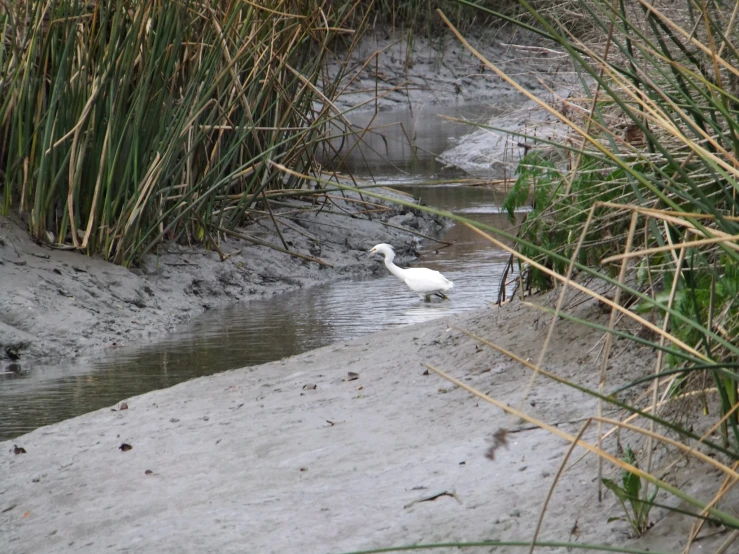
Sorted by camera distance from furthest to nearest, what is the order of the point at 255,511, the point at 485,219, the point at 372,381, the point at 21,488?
the point at 485,219 < the point at 372,381 < the point at 21,488 < the point at 255,511

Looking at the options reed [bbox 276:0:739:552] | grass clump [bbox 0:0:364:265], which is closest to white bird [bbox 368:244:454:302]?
grass clump [bbox 0:0:364:265]

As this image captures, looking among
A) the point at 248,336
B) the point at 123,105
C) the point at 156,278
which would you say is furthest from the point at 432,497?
the point at 156,278

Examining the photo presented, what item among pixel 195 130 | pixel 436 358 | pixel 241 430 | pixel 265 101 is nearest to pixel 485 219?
pixel 265 101

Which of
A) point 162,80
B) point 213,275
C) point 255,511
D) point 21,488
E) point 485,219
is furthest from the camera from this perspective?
point 485,219

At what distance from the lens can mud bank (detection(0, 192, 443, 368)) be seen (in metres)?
5.06

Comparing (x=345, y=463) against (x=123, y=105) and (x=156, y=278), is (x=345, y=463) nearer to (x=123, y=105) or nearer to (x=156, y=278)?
(x=123, y=105)

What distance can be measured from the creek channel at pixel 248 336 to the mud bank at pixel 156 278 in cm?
16

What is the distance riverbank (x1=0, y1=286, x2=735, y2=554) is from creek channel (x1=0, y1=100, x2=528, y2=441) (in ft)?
1.44

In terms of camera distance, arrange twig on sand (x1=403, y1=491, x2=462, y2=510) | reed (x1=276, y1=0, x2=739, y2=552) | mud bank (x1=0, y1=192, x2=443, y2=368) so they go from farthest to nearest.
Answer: mud bank (x1=0, y1=192, x2=443, y2=368)
twig on sand (x1=403, y1=491, x2=462, y2=510)
reed (x1=276, y1=0, x2=739, y2=552)

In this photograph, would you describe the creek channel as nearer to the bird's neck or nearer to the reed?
the bird's neck

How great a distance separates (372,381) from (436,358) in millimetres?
259

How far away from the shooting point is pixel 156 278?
6.02 metres

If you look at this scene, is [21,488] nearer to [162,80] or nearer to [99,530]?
[99,530]

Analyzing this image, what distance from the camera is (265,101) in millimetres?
6695
